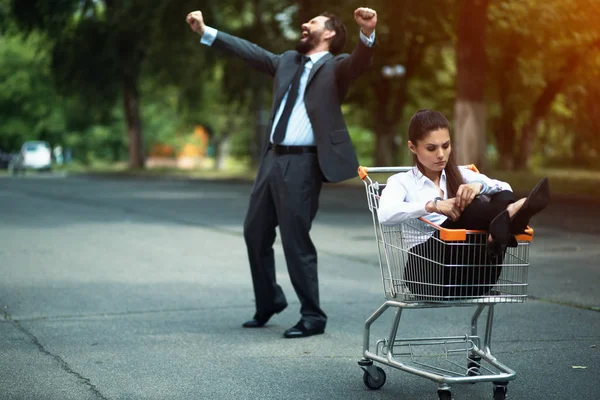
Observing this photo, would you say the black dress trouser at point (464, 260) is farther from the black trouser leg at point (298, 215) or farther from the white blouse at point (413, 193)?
the black trouser leg at point (298, 215)

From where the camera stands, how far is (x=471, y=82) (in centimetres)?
2459

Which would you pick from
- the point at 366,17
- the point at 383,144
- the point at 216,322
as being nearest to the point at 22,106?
the point at 383,144

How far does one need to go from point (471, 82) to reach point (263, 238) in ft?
60.2

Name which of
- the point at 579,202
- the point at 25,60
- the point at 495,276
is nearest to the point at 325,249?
the point at 495,276

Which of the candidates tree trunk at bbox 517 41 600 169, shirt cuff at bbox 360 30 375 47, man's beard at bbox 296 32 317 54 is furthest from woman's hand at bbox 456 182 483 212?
tree trunk at bbox 517 41 600 169

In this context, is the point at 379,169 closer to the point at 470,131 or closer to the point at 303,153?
the point at 303,153

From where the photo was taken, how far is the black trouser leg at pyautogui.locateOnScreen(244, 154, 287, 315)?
273 inches

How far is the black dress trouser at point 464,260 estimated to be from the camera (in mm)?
4684

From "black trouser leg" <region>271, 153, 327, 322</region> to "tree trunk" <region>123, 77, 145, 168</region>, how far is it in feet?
120

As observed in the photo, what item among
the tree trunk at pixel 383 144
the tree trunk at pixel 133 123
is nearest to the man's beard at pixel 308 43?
the tree trunk at pixel 383 144

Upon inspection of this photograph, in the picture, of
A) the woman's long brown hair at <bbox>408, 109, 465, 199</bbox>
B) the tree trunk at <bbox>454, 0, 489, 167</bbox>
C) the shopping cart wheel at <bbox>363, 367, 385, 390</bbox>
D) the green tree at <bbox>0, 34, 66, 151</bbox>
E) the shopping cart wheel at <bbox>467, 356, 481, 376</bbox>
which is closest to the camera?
the woman's long brown hair at <bbox>408, 109, 465, 199</bbox>

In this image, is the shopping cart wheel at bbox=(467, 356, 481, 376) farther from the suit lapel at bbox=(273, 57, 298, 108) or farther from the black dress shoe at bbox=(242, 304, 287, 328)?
the suit lapel at bbox=(273, 57, 298, 108)

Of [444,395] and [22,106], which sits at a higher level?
[22,106]

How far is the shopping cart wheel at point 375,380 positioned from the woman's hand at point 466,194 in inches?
42.0
